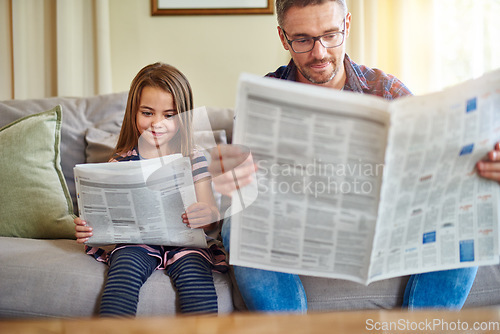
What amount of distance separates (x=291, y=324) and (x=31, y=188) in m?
1.09

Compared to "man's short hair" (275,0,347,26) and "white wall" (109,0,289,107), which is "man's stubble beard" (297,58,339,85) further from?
"white wall" (109,0,289,107)

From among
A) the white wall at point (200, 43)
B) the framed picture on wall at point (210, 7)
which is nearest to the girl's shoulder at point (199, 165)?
the white wall at point (200, 43)

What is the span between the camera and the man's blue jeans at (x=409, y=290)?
101 cm

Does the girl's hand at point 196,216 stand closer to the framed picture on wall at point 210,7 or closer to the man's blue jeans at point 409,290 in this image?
the man's blue jeans at point 409,290

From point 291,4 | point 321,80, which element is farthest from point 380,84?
point 291,4

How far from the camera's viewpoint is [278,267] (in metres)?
0.87

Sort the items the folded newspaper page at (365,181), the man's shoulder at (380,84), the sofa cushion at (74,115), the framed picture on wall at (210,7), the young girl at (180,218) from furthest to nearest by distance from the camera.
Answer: the framed picture on wall at (210,7), the sofa cushion at (74,115), the man's shoulder at (380,84), the young girl at (180,218), the folded newspaper page at (365,181)

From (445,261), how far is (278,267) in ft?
1.09

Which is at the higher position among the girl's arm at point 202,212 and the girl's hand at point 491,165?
the girl's hand at point 491,165

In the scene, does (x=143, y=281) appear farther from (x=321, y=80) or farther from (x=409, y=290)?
(x=321, y=80)

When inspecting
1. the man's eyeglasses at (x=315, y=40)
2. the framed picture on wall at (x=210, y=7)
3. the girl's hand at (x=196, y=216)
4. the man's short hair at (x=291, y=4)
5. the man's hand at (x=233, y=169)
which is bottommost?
the girl's hand at (x=196, y=216)

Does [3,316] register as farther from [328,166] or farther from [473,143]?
[473,143]

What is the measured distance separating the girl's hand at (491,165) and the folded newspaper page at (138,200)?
65cm

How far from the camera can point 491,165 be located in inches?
33.6
